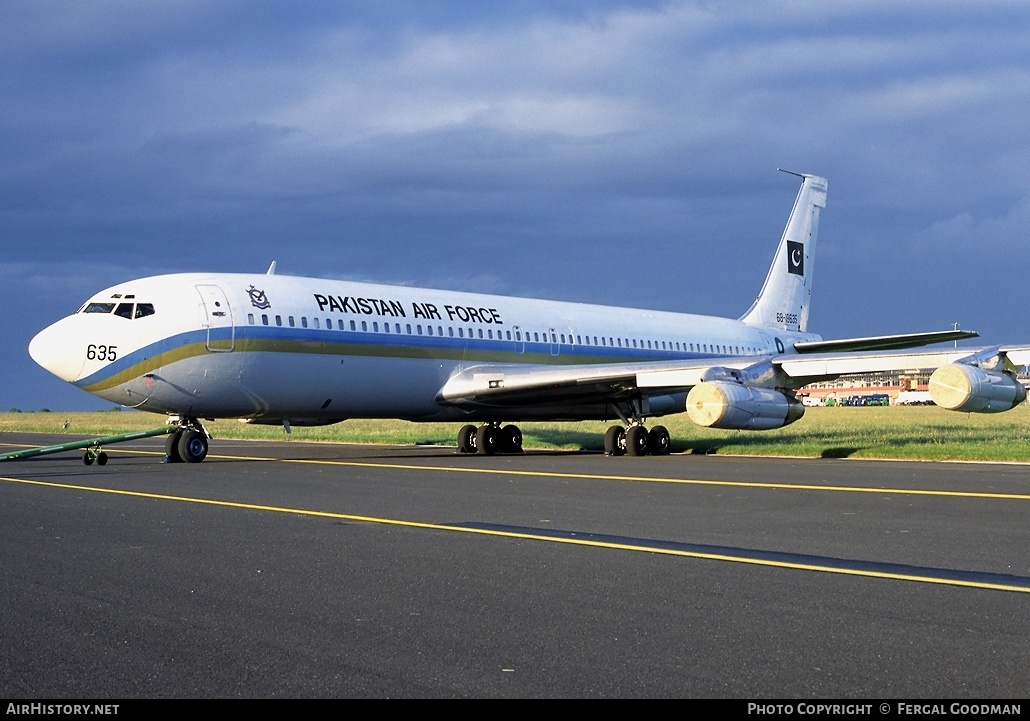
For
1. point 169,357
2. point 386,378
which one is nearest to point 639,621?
point 169,357

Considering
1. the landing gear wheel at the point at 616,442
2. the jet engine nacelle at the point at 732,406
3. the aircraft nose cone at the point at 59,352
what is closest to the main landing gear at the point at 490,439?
the landing gear wheel at the point at 616,442

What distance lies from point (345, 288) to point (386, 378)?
236 centimetres

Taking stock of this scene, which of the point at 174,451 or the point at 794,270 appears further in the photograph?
the point at 794,270

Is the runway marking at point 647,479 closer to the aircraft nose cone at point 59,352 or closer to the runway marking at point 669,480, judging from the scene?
the runway marking at point 669,480

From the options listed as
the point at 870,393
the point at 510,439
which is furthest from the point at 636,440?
the point at 870,393

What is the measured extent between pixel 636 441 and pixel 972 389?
8934 mm

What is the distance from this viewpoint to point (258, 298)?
24531 millimetres

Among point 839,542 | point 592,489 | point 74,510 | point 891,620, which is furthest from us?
point 592,489

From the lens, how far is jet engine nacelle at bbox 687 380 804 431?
2436 cm

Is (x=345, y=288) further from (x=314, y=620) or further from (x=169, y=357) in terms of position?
(x=314, y=620)

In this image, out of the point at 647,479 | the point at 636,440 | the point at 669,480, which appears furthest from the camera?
the point at 636,440

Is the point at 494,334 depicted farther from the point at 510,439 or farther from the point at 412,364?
the point at 412,364

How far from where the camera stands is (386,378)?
26.6 meters

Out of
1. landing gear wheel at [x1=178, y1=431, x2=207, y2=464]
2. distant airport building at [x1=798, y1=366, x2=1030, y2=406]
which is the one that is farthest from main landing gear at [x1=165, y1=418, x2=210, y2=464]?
distant airport building at [x1=798, y1=366, x2=1030, y2=406]
